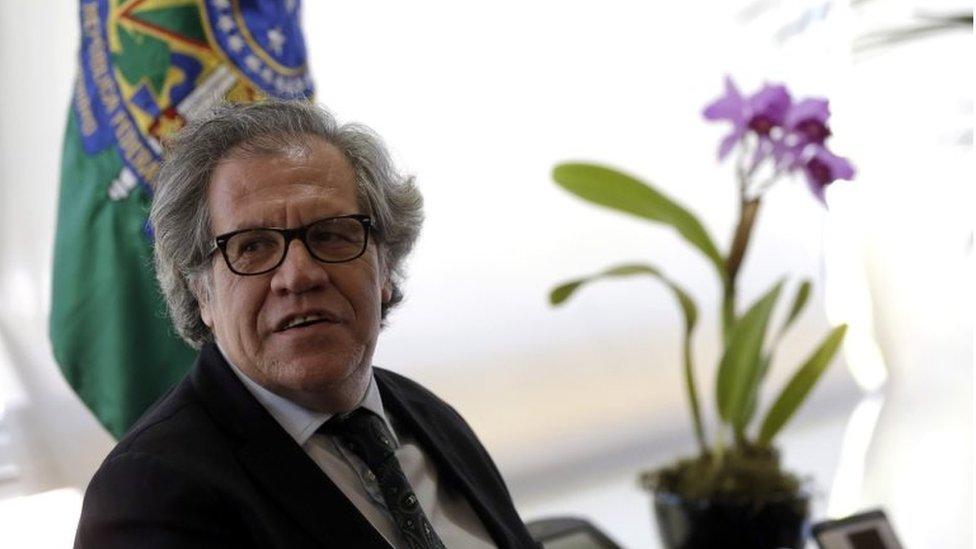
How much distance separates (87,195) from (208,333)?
818mm

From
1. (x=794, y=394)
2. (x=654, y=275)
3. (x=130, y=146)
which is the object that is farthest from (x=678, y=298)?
(x=130, y=146)

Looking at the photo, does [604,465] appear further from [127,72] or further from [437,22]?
[127,72]

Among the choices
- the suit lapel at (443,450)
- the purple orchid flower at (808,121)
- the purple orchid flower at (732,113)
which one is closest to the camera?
the suit lapel at (443,450)

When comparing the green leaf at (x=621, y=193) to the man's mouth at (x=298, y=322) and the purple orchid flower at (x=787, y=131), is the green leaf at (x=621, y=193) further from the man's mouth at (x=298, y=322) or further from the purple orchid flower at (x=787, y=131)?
the man's mouth at (x=298, y=322)

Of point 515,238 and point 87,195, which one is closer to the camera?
point 87,195

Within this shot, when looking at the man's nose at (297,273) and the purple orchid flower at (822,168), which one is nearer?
the man's nose at (297,273)

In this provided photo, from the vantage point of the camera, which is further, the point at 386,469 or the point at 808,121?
the point at 808,121

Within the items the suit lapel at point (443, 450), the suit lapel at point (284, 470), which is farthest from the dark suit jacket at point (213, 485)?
the suit lapel at point (443, 450)

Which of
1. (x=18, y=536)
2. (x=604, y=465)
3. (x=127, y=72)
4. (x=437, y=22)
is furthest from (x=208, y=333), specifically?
(x=604, y=465)

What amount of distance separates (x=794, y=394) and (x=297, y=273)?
66.8 inches

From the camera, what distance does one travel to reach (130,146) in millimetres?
2047

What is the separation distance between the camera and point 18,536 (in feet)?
8.96

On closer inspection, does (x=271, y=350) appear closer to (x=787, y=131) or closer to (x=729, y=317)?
(x=787, y=131)

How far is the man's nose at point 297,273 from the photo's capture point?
4.09 ft
